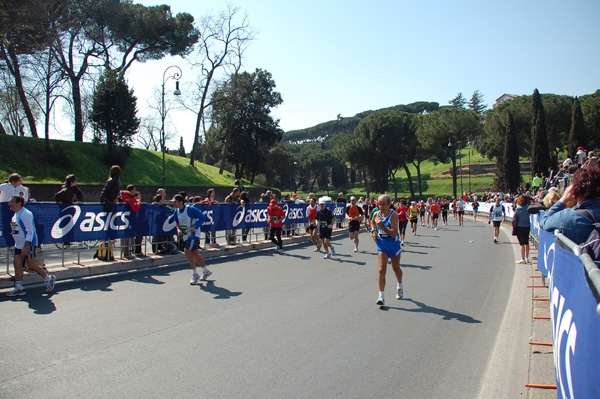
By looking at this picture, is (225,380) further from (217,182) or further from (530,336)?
(217,182)

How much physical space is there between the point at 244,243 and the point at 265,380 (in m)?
11.4

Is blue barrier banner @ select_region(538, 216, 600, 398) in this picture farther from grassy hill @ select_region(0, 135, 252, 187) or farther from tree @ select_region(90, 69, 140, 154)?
tree @ select_region(90, 69, 140, 154)

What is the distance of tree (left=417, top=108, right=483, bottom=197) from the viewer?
61.3 m

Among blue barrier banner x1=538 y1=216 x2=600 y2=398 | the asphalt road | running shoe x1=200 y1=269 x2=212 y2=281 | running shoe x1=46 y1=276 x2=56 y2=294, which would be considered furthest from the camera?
running shoe x1=200 y1=269 x2=212 y2=281

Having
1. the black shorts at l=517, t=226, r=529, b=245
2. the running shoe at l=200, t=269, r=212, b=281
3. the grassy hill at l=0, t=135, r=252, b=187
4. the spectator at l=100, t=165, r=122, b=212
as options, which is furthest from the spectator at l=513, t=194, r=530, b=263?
the grassy hill at l=0, t=135, r=252, b=187

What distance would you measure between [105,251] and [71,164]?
2432cm

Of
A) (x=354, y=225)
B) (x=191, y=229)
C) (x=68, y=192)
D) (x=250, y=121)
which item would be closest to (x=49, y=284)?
(x=191, y=229)

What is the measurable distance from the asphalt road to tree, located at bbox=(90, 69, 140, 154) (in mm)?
26352

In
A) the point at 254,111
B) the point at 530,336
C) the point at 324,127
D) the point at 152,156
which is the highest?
the point at 324,127

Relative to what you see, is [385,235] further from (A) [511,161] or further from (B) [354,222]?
(A) [511,161]

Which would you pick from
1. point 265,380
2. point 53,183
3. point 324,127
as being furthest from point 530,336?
point 324,127

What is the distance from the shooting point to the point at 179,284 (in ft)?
28.9

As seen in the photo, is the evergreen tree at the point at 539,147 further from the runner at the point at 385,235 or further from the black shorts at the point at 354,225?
the runner at the point at 385,235

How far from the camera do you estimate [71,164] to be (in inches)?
1228
